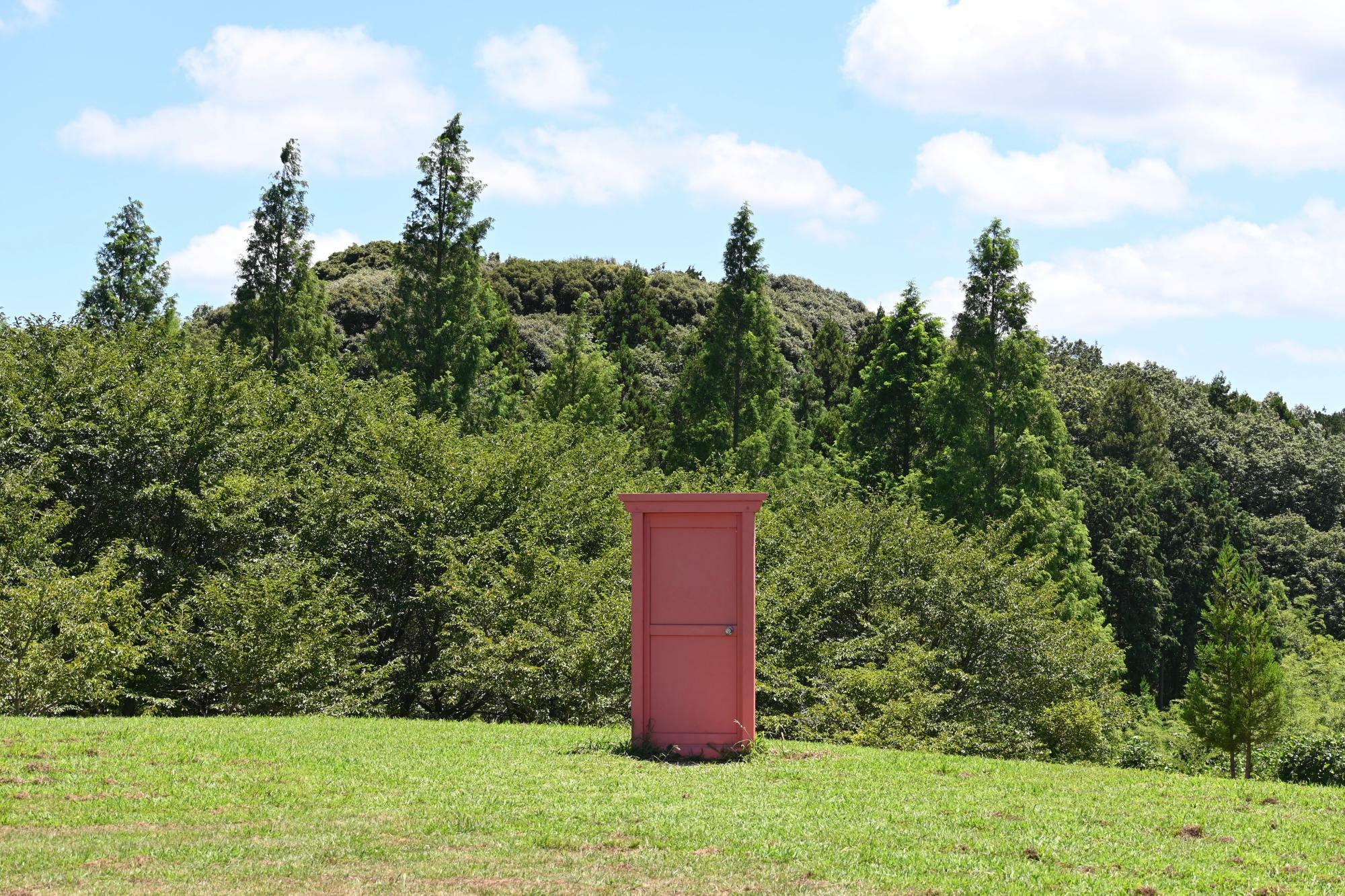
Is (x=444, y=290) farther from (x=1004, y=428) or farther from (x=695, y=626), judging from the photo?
(x=695, y=626)

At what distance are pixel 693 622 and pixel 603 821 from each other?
3.47 metres

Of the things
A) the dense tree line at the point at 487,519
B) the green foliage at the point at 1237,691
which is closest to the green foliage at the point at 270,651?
the dense tree line at the point at 487,519

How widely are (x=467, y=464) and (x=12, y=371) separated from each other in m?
8.05

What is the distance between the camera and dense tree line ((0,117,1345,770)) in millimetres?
17328

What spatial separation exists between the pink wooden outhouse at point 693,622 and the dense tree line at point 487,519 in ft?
14.5

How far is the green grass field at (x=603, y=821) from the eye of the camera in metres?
6.99

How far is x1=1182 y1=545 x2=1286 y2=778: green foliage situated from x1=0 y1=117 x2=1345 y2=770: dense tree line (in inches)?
4.6

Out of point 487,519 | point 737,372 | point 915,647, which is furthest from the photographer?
point 737,372

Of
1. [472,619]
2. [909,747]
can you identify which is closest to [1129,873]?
[909,747]

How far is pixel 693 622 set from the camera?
1177 centimetres

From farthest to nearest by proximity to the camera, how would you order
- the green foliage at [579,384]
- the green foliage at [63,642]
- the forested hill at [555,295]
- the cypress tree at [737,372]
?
the forested hill at [555,295]
the green foliage at [579,384]
the cypress tree at [737,372]
the green foliage at [63,642]

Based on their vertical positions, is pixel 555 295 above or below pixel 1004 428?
above

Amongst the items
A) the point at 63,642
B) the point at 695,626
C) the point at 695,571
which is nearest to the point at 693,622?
the point at 695,626

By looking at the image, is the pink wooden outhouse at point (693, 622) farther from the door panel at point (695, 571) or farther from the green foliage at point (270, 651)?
the green foliage at point (270, 651)
